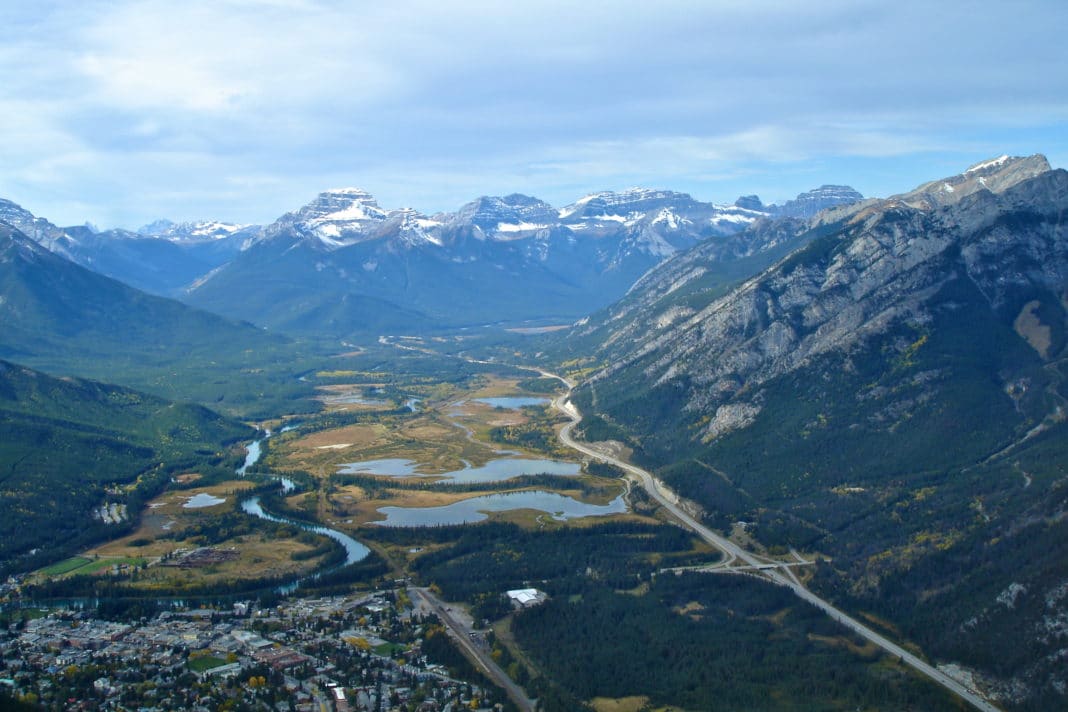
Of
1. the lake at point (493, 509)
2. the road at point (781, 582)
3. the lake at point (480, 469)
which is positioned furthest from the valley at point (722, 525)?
the lake at point (480, 469)

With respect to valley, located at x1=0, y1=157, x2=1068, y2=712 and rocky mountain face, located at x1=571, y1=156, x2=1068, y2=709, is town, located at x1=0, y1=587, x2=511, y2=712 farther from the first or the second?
rocky mountain face, located at x1=571, y1=156, x2=1068, y2=709

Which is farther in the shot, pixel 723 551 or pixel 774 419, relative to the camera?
pixel 774 419

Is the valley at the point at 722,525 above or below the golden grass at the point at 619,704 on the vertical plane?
above

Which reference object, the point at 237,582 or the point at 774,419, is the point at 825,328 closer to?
the point at 774,419

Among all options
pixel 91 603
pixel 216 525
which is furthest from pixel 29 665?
pixel 216 525

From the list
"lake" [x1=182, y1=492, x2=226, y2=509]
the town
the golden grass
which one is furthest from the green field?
the golden grass

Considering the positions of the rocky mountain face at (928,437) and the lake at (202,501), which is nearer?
the rocky mountain face at (928,437)

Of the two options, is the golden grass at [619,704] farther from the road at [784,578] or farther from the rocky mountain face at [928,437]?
the rocky mountain face at [928,437]
